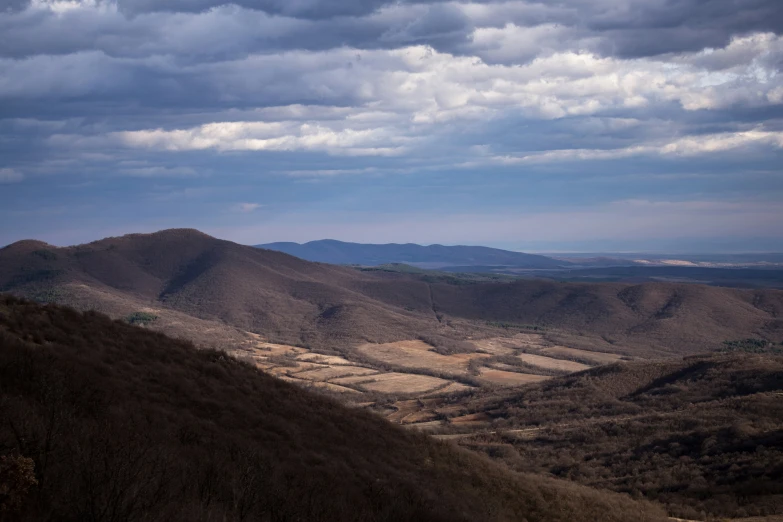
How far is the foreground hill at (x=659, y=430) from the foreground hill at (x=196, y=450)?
5.00 metres

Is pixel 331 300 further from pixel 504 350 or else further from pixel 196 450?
pixel 196 450

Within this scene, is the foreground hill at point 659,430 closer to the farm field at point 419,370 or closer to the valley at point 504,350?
the valley at point 504,350

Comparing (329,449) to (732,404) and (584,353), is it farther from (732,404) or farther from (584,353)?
(584,353)

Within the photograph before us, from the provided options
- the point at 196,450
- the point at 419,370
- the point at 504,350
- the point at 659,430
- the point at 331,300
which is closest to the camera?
the point at 196,450

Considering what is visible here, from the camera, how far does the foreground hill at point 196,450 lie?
9953 millimetres

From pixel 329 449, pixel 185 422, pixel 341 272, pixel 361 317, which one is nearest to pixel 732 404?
pixel 329 449

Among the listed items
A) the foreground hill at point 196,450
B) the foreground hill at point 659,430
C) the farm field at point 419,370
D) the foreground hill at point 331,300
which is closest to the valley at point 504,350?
the foreground hill at point 659,430

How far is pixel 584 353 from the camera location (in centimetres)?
10262

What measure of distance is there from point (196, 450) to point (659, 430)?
1246 inches

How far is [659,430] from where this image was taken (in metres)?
39.6

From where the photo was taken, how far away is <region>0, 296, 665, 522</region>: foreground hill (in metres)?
9.95

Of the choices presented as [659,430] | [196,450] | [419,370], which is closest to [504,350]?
[419,370]

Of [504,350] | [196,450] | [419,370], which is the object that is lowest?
[504,350]

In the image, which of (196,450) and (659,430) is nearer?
(196,450)
